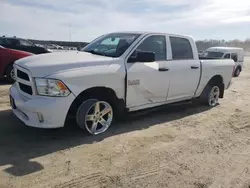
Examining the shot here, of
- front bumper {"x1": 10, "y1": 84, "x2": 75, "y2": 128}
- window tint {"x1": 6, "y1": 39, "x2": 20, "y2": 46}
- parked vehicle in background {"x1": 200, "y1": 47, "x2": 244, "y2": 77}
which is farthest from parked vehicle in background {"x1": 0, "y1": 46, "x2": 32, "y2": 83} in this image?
parked vehicle in background {"x1": 200, "y1": 47, "x2": 244, "y2": 77}

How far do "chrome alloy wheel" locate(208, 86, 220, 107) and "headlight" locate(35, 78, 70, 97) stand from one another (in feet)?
14.6

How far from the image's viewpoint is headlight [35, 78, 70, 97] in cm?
411

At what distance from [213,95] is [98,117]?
3855 mm

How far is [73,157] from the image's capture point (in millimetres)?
3949

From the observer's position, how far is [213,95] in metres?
7.45

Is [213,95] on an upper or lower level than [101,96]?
lower

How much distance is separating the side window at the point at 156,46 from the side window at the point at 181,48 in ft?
0.91

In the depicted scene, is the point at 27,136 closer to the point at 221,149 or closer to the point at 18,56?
the point at 221,149

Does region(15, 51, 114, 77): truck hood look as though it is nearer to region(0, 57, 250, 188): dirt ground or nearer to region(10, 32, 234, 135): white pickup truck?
region(10, 32, 234, 135): white pickup truck

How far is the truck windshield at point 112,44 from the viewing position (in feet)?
17.0

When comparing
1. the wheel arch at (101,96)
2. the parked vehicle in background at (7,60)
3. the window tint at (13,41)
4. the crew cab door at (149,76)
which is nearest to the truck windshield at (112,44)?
the crew cab door at (149,76)

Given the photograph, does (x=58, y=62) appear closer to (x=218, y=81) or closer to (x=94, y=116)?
(x=94, y=116)

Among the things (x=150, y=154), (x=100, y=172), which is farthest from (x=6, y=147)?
(x=150, y=154)

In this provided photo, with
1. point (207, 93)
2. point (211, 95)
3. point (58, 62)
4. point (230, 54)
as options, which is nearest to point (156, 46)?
point (58, 62)
